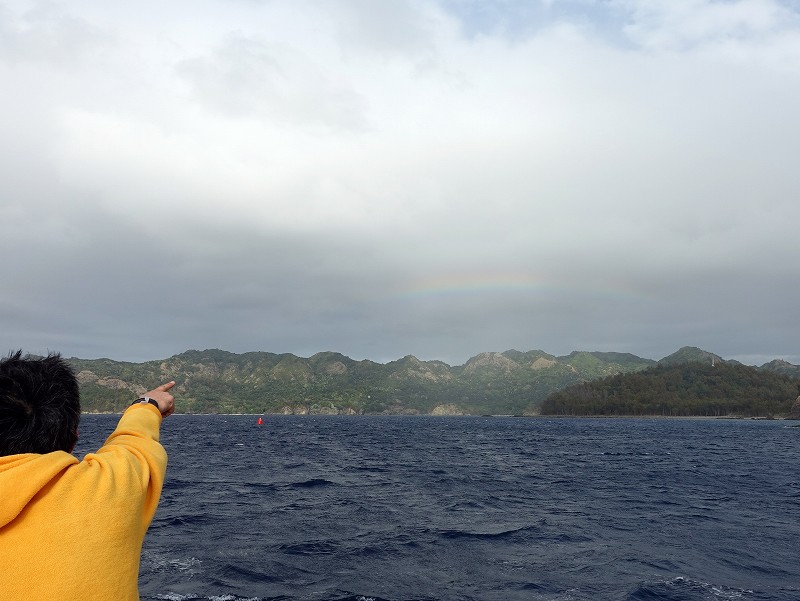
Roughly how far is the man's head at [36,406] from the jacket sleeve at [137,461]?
0.27m

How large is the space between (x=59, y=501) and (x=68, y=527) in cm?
14

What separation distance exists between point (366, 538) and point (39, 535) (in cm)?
1998

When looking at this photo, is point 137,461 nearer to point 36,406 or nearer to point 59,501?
point 59,501

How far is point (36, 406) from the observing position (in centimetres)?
321

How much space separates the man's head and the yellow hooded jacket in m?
0.29

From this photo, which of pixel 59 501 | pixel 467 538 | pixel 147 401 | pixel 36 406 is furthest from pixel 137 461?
pixel 467 538

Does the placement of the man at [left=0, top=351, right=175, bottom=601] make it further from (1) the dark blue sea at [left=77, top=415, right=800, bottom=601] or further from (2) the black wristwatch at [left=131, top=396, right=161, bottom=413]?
(1) the dark blue sea at [left=77, top=415, right=800, bottom=601]

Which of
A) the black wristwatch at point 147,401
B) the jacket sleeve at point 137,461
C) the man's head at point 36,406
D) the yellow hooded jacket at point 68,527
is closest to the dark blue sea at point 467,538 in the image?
the black wristwatch at point 147,401

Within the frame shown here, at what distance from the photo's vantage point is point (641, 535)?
75.3 feet

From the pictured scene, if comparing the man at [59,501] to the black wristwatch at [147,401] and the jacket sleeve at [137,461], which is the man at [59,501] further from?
the black wristwatch at [147,401]

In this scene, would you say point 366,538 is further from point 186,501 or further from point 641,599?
point 186,501

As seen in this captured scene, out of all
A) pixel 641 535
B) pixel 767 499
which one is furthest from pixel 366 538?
pixel 767 499

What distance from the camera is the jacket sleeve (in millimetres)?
3002

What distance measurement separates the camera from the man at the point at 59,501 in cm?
272
